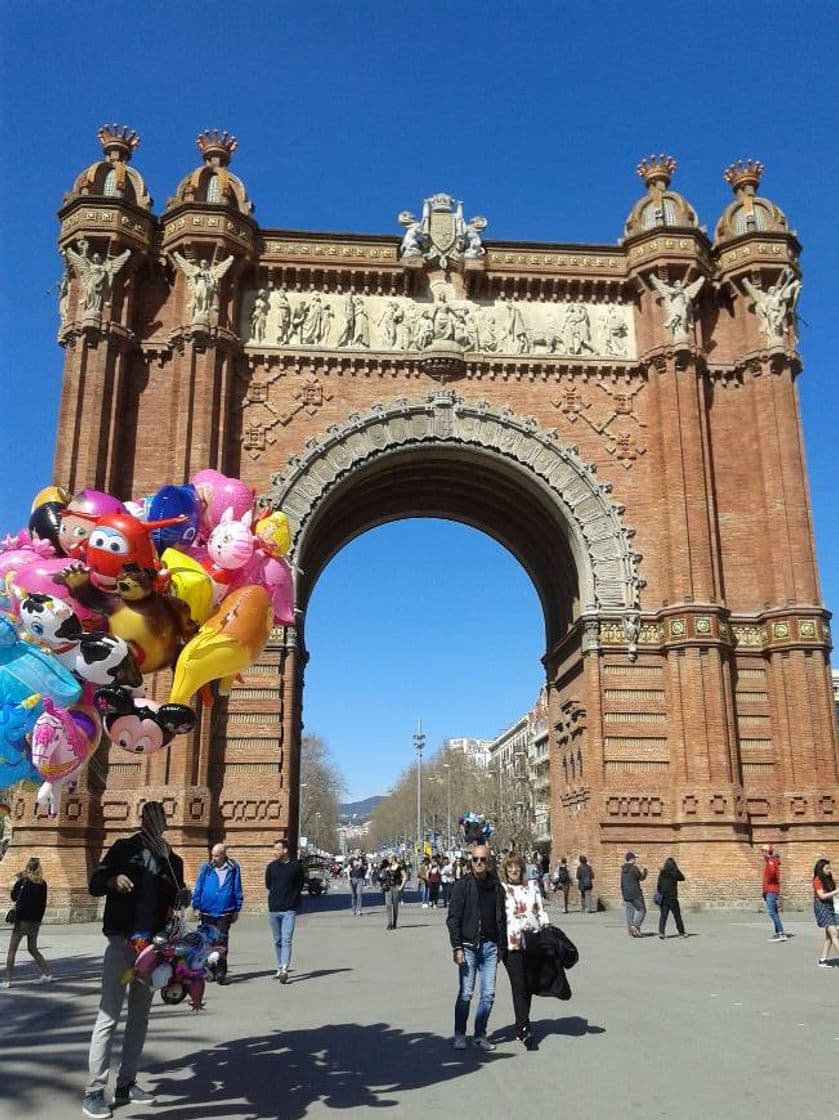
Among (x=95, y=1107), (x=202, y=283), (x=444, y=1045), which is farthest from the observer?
(x=202, y=283)

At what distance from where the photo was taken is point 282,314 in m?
26.9

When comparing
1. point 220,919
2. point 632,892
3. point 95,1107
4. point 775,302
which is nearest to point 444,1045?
point 95,1107

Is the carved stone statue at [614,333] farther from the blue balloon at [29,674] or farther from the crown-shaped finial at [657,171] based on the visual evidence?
the blue balloon at [29,674]

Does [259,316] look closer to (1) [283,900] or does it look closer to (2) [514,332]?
(2) [514,332]

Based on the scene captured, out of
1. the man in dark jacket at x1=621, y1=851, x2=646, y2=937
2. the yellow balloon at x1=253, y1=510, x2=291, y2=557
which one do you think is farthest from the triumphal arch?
the yellow balloon at x1=253, y1=510, x2=291, y2=557

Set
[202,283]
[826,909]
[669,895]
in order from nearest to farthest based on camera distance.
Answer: [826,909] < [669,895] < [202,283]

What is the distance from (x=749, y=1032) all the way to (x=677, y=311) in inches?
826

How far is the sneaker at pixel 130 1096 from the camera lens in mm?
6699

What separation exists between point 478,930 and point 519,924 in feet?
1.55

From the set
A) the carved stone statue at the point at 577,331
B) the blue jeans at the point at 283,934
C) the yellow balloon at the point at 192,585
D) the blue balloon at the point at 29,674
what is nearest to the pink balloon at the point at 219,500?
the yellow balloon at the point at 192,585

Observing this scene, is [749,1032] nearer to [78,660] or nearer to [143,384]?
[78,660]

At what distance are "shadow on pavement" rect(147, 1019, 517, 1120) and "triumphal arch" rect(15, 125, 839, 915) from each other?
46.6 feet

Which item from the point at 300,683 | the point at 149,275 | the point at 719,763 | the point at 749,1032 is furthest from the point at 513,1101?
the point at 149,275

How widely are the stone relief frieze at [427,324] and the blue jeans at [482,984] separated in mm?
20147
